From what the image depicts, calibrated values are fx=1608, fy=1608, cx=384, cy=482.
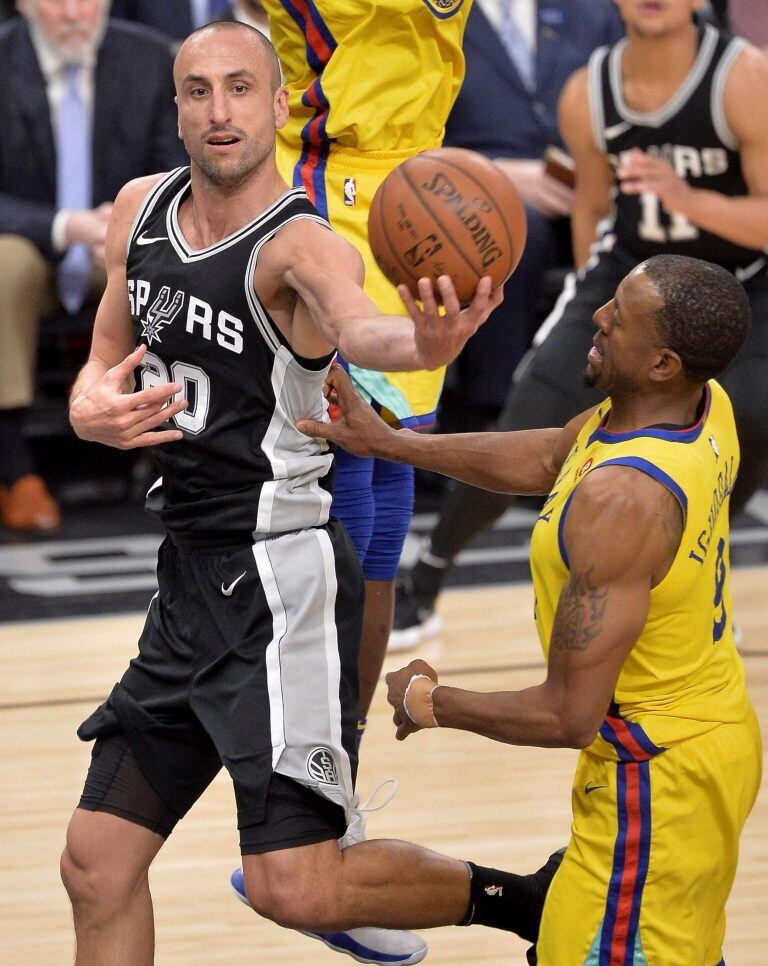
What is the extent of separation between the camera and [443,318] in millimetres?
2512

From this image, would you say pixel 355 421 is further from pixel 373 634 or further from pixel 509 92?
pixel 509 92

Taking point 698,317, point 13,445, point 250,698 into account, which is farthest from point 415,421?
point 13,445

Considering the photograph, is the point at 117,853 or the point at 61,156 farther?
the point at 61,156

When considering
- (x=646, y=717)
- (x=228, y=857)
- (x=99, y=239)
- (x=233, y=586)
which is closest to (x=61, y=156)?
(x=99, y=239)

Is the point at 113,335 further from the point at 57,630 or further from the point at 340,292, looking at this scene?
the point at 57,630

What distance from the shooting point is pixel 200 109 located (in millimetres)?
2801

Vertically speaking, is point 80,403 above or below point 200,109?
below

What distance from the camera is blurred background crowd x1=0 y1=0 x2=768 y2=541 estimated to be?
6531 mm

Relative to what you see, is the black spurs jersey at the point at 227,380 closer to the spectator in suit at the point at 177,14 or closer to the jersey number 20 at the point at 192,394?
the jersey number 20 at the point at 192,394

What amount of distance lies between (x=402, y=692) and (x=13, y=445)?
414 cm

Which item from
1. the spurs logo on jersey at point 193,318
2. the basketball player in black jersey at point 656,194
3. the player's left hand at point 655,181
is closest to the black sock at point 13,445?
the basketball player in black jersey at point 656,194

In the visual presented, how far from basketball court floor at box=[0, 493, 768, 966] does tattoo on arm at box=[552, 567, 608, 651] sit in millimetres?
1085

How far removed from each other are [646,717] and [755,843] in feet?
4.24

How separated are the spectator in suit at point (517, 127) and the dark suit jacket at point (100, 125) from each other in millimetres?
1237
